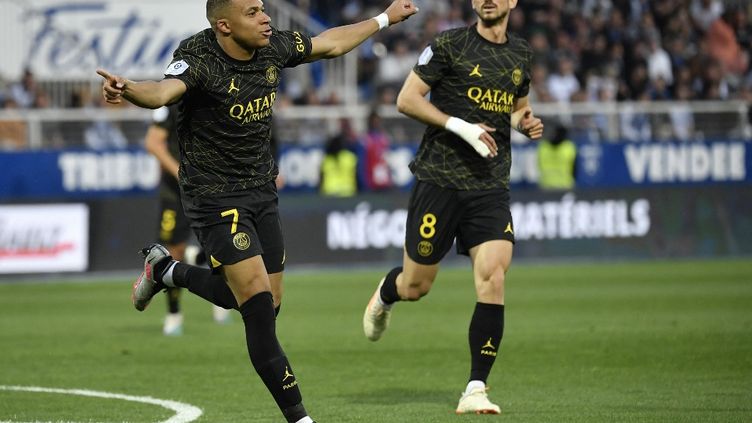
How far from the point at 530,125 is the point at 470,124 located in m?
0.57

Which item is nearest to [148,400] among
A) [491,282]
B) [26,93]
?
[491,282]

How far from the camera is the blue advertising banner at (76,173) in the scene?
23.3 m

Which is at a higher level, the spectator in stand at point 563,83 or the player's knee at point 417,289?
the spectator in stand at point 563,83

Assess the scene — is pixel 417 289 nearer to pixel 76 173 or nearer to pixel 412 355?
pixel 412 355

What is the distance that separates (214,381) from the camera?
9.97 metres

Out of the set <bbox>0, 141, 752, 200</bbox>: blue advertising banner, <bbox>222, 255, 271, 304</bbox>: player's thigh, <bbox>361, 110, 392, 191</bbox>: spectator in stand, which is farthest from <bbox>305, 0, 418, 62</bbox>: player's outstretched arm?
<bbox>361, 110, 392, 191</bbox>: spectator in stand

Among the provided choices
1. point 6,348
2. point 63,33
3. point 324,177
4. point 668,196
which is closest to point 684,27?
point 668,196

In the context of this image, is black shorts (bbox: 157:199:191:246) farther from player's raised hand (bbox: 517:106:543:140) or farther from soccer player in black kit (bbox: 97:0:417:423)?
soccer player in black kit (bbox: 97:0:417:423)

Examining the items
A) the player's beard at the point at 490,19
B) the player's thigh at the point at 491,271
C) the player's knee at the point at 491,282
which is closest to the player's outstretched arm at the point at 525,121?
the player's beard at the point at 490,19

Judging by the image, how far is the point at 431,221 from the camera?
9008mm

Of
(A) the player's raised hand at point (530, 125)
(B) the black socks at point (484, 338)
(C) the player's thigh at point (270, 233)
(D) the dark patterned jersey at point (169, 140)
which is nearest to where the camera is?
(C) the player's thigh at point (270, 233)

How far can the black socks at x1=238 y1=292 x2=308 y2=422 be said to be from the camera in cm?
714

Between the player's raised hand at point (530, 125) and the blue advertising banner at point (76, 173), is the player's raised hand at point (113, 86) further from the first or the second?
the blue advertising banner at point (76, 173)

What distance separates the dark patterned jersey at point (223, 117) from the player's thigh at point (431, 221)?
1686 mm
